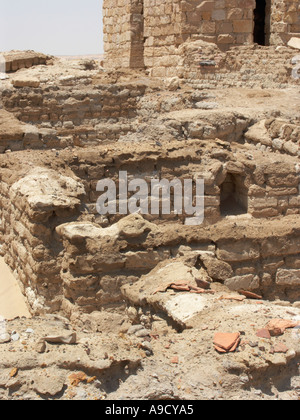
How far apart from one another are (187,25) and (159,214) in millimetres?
6912

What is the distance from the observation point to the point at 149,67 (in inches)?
568

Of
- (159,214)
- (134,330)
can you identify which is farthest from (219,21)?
(134,330)

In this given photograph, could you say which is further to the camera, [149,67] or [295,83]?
[149,67]

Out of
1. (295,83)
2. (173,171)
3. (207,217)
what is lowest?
(207,217)

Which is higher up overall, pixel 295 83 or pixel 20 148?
pixel 295 83

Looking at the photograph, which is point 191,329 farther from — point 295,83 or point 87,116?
point 295,83

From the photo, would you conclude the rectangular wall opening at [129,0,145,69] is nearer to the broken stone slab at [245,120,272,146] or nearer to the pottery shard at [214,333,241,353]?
the broken stone slab at [245,120,272,146]

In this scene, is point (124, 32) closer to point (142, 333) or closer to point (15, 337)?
point (142, 333)

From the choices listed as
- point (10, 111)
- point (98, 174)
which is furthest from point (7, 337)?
point (10, 111)

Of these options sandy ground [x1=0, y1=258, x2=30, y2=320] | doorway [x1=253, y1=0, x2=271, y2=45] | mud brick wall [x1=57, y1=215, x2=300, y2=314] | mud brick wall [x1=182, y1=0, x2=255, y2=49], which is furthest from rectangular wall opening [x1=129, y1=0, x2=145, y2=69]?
mud brick wall [x1=57, y1=215, x2=300, y2=314]

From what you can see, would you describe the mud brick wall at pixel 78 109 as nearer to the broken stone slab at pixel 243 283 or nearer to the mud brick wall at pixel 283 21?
the mud brick wall at pixel 283 21

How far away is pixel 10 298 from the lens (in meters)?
6.88
